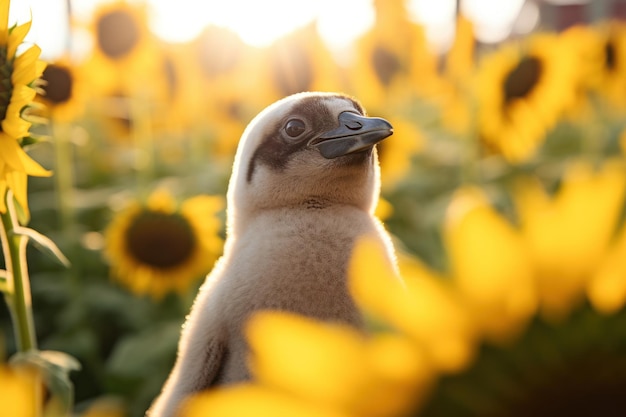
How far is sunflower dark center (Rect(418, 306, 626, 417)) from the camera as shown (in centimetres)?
40

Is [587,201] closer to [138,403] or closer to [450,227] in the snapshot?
[450,227]

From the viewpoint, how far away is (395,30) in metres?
3.50

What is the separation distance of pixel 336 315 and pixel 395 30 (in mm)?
2883

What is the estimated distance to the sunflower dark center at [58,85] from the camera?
1899 millimetres

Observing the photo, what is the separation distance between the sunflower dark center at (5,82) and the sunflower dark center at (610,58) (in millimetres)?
2632

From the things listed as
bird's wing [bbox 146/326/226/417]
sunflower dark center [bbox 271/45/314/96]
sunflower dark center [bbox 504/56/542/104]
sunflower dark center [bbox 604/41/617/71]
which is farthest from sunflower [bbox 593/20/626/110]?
bird's wing [bbox 146/326/226/417]

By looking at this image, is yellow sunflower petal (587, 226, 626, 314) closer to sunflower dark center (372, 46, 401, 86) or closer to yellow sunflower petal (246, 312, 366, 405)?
yellow sunflower petal (246, 312, 366, 405)

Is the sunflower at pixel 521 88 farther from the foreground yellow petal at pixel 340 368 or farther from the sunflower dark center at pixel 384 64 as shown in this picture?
the foreground yellow petal at pixel 340 368

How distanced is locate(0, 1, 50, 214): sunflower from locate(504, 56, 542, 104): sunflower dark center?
2.04 meters

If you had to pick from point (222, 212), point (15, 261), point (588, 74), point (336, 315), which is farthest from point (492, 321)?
point (588, 74)

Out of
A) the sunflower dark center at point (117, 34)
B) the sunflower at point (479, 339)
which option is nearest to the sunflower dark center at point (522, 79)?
the sunflower dark center at point (117, 34)

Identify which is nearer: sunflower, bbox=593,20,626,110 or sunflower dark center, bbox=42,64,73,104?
sunflower dark center, bbox=42,64,73,104

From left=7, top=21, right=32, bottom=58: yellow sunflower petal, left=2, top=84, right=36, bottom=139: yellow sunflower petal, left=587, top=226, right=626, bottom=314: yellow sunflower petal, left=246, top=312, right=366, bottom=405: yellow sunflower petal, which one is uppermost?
left=7, top=21, right=32, bottom=58: yellow sunflower petal

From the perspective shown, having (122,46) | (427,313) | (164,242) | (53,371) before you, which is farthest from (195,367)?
(122,46)
